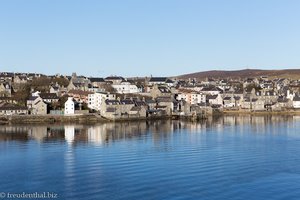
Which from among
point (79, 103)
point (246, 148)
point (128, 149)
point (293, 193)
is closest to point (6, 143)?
point (128, 149)

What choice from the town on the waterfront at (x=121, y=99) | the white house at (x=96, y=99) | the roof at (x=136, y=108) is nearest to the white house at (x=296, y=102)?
the town on the waterfront at (x=121, y=99)

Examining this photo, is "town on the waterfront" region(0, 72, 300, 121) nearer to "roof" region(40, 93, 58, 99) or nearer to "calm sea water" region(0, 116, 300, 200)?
"roof" region(40, 93, 58, 99)

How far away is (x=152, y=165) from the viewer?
16266 mm

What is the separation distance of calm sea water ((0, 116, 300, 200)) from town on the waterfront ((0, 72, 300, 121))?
36.1ft

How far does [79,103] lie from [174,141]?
1790cm

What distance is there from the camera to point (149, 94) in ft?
162

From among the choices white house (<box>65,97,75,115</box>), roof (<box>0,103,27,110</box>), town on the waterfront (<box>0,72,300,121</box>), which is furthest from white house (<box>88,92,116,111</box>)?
roof (<box>0,103,27,110</box>)

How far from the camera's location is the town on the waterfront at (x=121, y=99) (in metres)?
37.3

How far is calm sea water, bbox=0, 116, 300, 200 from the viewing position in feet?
41.8

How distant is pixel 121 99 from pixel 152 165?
77.9ft

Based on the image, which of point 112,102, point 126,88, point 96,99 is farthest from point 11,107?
point 126,88

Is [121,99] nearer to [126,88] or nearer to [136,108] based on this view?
[136,108]

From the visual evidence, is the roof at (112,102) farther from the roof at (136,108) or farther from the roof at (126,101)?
the roof at (136,108)

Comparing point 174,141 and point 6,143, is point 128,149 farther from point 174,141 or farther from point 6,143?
point 6,143
